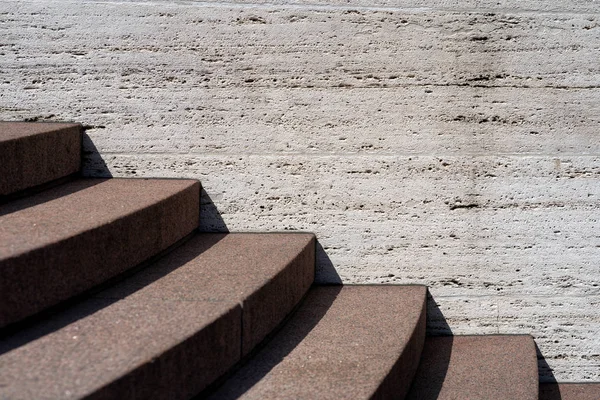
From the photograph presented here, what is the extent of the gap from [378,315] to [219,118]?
128 cm

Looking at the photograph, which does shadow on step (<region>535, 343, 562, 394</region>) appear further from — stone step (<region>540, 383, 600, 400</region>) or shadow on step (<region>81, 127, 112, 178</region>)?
shadow on step (<region>81, 127, 112, 178</region>)

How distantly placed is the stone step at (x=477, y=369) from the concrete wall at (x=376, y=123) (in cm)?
14

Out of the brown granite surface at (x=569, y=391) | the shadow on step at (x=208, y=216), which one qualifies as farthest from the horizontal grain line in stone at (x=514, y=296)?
the shadow on step at (x=208, y=216)

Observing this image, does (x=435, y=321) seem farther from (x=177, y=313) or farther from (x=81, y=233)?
(x=81, y=233)

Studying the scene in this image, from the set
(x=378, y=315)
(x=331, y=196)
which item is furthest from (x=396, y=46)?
(x=378, y=315)

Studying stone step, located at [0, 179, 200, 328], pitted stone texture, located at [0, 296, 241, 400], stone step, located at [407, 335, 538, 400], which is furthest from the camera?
stone step, located at [407, 335, 538, 400]

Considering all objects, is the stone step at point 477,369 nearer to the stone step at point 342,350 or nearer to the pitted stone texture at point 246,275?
the stone step at point 342,350

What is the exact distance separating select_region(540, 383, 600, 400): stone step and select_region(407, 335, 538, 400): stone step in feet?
0.88

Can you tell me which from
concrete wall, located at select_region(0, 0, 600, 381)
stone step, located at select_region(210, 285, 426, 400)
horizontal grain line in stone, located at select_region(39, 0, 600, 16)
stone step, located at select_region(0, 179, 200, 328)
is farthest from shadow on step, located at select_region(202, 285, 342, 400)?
horizontal grain line in stone, located at select_region(39, 0, 600, 16)

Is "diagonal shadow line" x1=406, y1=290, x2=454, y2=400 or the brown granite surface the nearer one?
"diagonal shadow line" x1=406, y1=290, x2=454, y2=400

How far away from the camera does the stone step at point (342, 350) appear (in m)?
2.14

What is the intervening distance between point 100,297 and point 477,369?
5.66ft

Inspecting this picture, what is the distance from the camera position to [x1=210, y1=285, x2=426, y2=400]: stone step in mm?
2141

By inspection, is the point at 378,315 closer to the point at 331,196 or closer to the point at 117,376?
the point at 331,196
